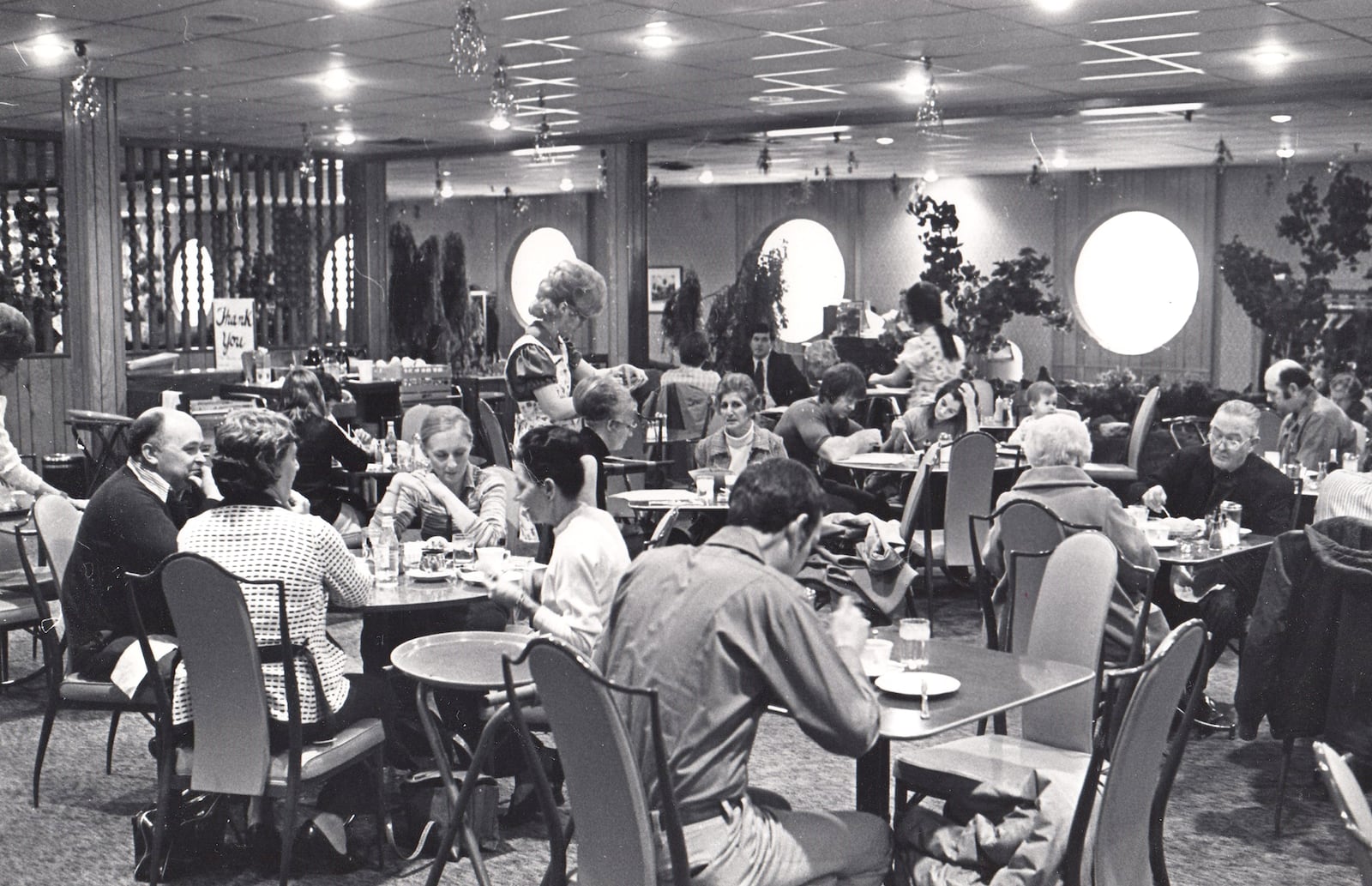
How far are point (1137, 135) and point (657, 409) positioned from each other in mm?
5944

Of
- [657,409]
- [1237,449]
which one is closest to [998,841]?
[1237,449]

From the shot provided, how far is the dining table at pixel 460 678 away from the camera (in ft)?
11.6

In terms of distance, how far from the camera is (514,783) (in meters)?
4.59

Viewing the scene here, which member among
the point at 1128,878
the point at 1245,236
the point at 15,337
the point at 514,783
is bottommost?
the point at 514,783

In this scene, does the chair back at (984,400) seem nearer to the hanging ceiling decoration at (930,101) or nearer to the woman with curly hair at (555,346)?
the hanging ceiling decoration at (930,101)

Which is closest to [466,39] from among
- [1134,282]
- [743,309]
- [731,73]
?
[731,73]

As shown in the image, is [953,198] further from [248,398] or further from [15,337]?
[15,337]

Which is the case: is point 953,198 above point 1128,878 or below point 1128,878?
above

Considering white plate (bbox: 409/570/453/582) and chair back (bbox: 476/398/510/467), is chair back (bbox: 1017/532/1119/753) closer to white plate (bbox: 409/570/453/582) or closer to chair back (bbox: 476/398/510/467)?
white plate (bbox: 409/570/453/582)

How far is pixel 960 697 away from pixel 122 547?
269cm

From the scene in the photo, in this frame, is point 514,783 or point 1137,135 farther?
point 1137,135

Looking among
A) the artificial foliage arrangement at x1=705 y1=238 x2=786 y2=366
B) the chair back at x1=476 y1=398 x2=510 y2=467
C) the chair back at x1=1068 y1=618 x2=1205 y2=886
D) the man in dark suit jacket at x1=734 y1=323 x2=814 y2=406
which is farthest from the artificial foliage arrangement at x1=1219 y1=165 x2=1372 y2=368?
the chair back at x1=1068 y1=618 x2=1205 y2=886

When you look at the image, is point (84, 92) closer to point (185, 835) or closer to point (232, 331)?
point (232, 331)

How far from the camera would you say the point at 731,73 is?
30.2 feet
